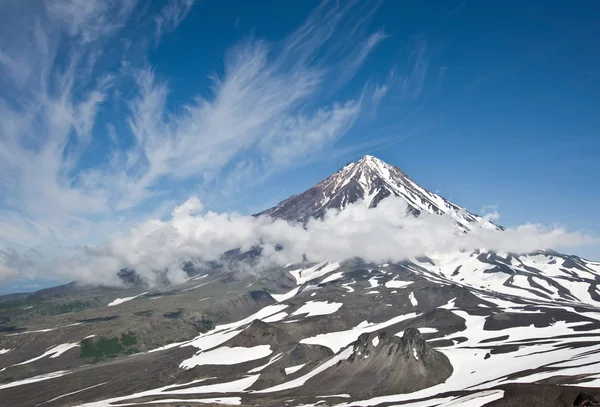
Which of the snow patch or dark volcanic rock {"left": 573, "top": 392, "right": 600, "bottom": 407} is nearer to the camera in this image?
dark volcanic rock {"left": 573, "top": 392, "right": 600, "bottom": 407}

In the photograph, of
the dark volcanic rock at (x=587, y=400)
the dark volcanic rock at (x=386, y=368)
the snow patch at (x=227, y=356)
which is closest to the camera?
the dark volcanic rock at (x=587, y=400)

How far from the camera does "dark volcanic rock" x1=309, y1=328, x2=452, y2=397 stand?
11506cm

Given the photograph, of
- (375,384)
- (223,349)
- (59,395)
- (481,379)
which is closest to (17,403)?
(59,395)

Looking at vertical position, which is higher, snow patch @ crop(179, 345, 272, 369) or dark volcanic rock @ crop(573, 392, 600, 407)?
snow patch @ crop(179, 345, 272, 369)

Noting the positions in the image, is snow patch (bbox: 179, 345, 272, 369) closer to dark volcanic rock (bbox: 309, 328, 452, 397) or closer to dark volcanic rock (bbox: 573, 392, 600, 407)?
dark volcanic rock (bbox: 309, 328, 452, 397)

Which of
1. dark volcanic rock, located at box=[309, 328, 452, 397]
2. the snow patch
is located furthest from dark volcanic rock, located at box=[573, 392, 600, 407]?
the snow patch

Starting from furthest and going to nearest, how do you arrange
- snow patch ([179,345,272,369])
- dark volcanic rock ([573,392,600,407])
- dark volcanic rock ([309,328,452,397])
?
snow patch ([179,345,272,369]) → dark volcanic rock ([309,328,452,397]) → dark volcanic rock ([573,392,600,407])

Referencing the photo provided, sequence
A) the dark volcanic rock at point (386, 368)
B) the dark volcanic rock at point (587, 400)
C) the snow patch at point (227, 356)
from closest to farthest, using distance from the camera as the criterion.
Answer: the dark volcanic rock at point (587, 400), the dark volcanic rock at point (386, 368), the snow patch at point (227, 356)

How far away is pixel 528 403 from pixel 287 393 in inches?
2674

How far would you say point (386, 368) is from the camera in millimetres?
123312

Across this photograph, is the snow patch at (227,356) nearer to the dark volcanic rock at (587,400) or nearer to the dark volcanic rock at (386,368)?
the dark volcanic rock at (386,368)

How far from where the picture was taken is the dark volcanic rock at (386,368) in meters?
115

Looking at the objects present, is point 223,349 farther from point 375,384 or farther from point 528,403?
point 528,403

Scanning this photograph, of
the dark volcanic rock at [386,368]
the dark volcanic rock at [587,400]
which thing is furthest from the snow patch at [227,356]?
the dark volcanic rock at [587,400]
